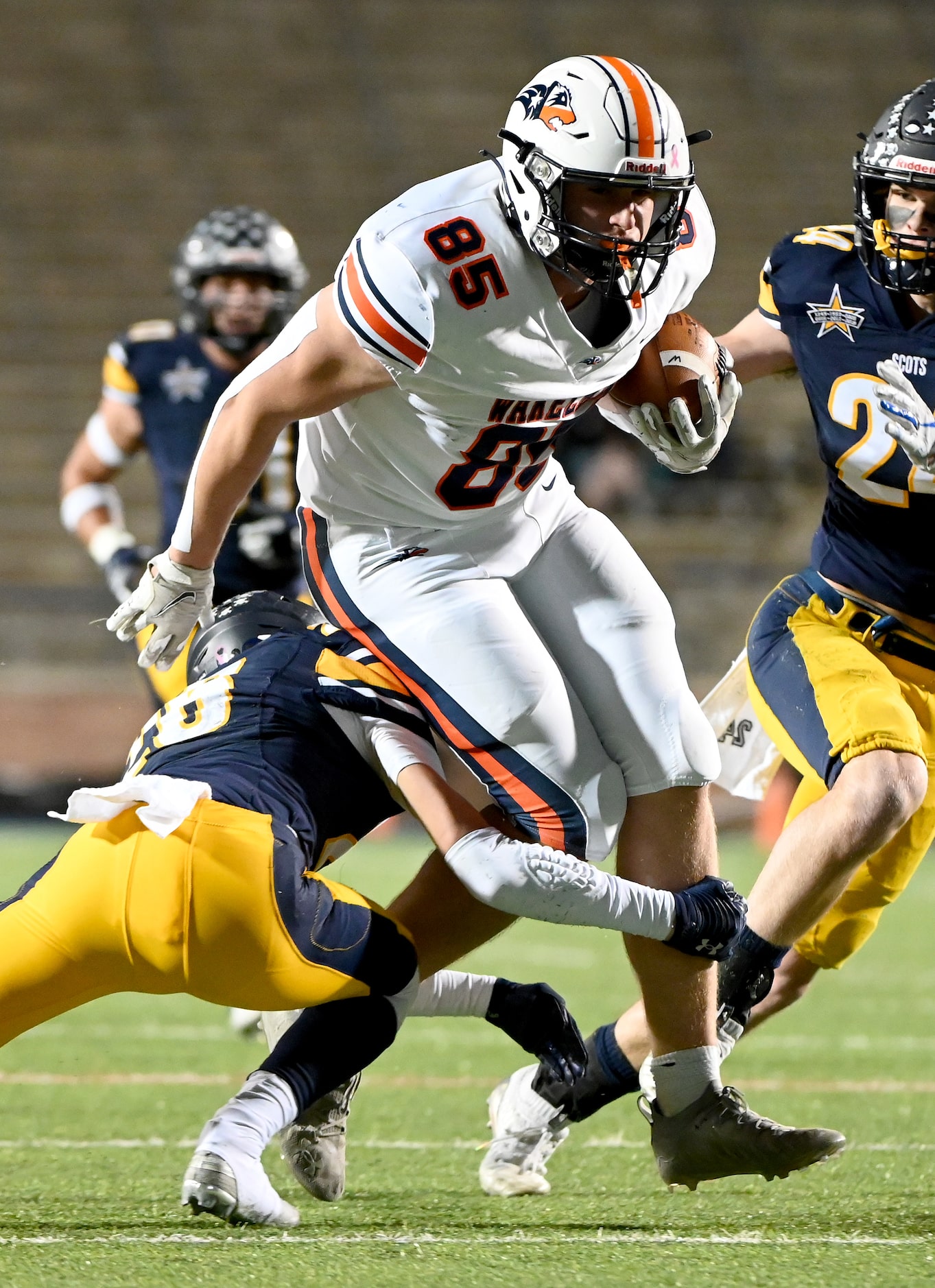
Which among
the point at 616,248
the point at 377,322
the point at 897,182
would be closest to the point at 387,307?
the point at 377,322

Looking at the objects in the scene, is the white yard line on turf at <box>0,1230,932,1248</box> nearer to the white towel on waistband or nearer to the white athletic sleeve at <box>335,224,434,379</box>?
the white towel on waistband

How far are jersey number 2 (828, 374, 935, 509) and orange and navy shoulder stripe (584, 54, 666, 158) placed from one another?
0.79 metres

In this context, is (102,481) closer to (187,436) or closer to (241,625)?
(187,436)

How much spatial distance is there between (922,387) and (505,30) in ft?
40.8

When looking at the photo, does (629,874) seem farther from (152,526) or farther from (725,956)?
(152,526)

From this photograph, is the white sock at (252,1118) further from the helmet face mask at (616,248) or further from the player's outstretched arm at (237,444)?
the helmet face mask at (616,248)

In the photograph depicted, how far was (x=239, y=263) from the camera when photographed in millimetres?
4852

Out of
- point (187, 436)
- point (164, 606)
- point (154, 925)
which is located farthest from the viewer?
point (187, 436)

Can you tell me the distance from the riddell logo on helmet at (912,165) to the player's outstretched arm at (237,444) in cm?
110

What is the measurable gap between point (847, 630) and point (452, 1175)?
3.86 ft

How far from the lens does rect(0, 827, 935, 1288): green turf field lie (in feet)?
7.49

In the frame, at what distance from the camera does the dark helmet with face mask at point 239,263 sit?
191 inches

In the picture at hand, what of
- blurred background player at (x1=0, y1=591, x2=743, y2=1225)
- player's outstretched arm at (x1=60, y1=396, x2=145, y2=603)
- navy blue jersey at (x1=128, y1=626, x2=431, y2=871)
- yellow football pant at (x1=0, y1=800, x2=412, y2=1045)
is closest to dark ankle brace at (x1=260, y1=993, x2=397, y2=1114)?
blurred background player at (x1=0, y1=591, x2=743, y2=1225)

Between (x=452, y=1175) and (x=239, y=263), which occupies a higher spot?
(x=239, y=263)
